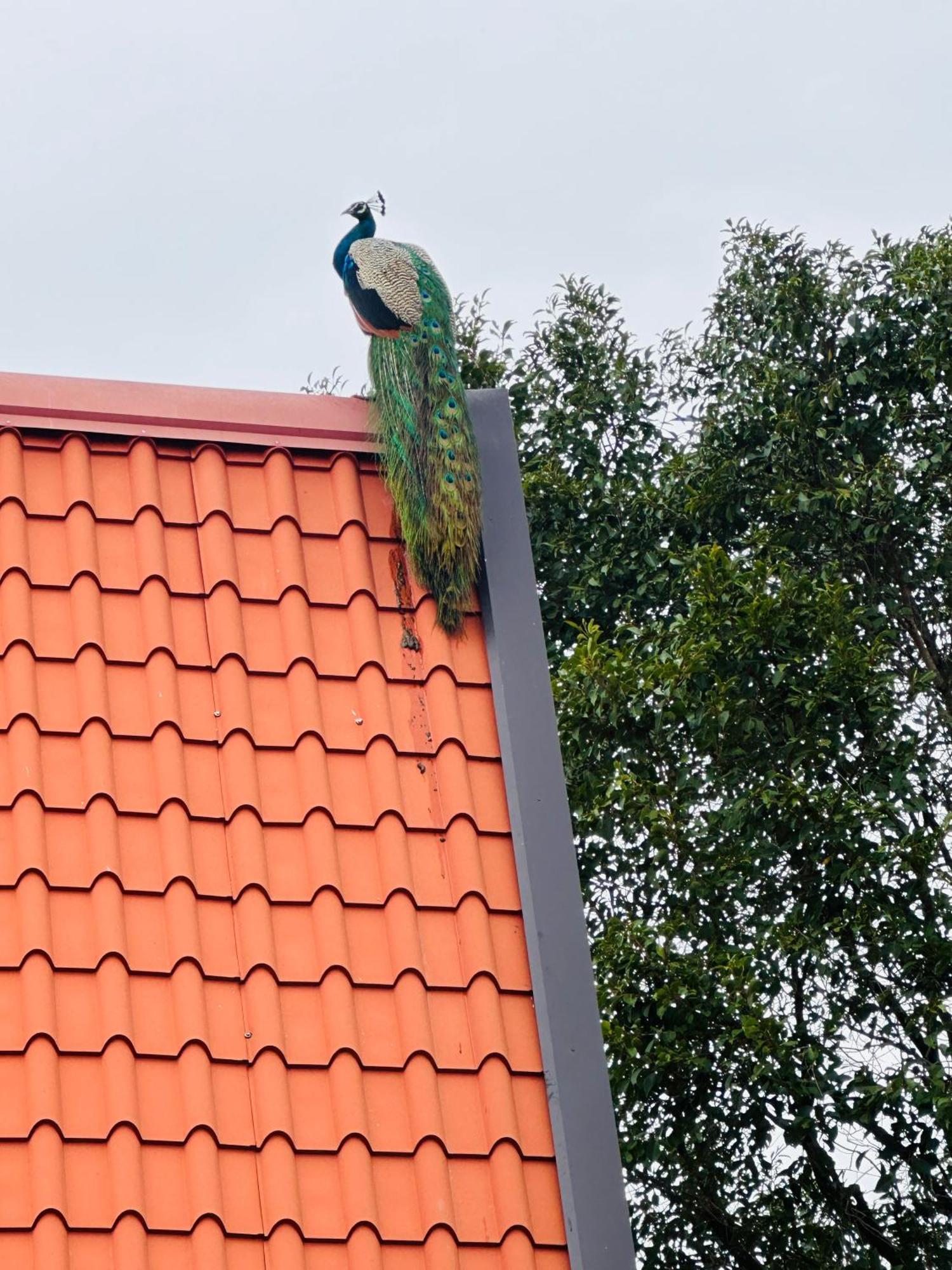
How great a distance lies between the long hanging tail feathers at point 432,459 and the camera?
4.54 m

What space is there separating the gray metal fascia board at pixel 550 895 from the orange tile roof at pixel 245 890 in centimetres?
5

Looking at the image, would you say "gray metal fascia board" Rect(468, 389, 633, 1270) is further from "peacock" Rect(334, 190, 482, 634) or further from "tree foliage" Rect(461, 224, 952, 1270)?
"tree foliage" Rect(461, 224, 952, 1270)

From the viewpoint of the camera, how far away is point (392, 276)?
5586 mm

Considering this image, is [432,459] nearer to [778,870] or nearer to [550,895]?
[550,895]

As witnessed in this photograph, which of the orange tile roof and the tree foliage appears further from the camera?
the tree foliage

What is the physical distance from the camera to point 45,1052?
142 inches

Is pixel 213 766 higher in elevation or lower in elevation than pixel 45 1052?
higher

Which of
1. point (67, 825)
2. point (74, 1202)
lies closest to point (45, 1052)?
point (74, 1202)

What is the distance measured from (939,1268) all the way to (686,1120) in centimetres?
172

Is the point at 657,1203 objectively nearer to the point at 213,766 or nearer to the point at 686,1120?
the point at 686,1120

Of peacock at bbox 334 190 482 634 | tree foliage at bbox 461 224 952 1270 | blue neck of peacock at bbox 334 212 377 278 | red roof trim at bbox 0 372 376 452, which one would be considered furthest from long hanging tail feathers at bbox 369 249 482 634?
tree foliage at bbox 461 224 952 1270

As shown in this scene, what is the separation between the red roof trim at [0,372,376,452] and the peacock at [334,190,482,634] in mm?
157

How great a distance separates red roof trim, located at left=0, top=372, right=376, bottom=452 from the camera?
4.56m

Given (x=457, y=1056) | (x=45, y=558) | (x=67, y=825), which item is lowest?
(x=457, y=1056)
